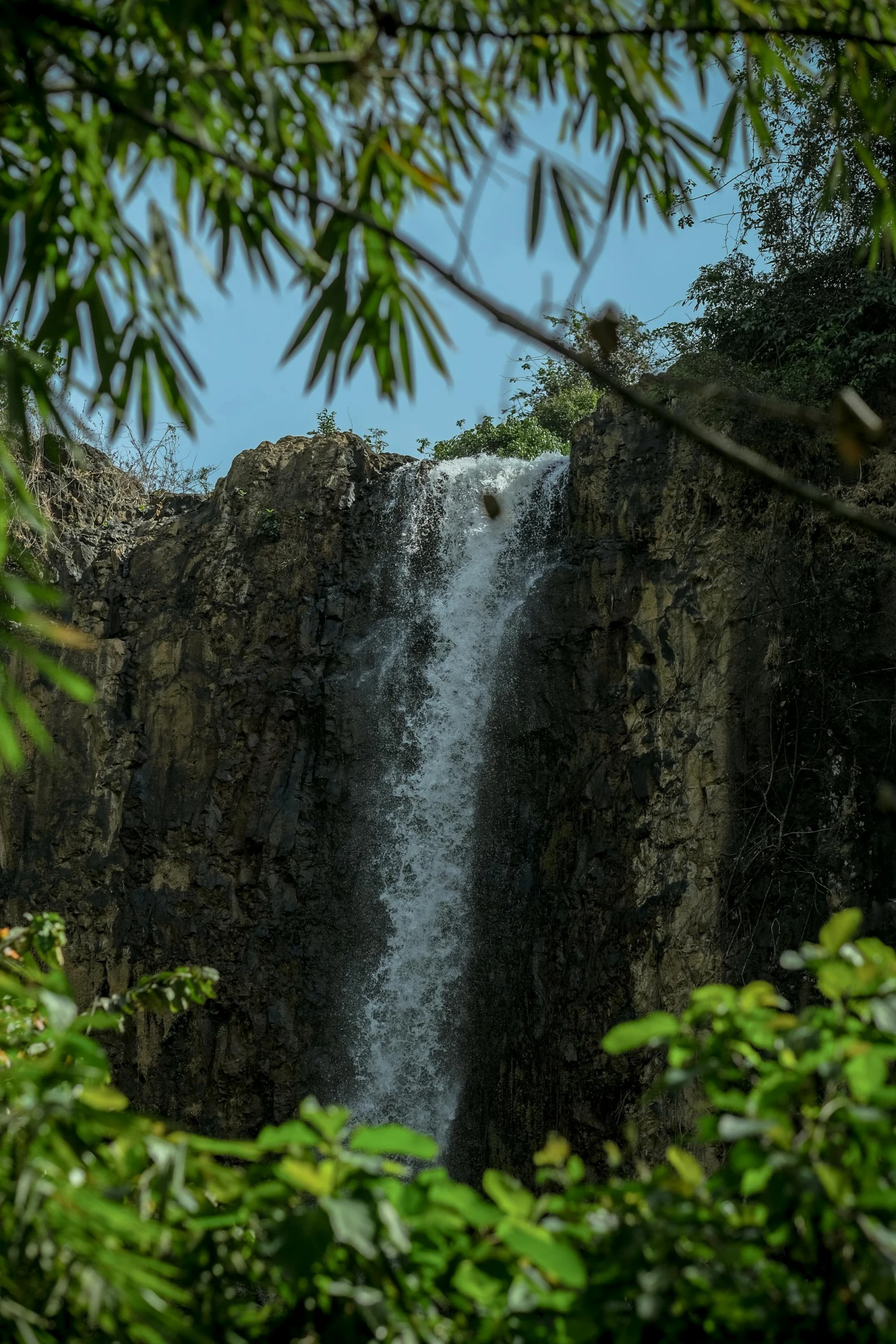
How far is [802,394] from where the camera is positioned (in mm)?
9609

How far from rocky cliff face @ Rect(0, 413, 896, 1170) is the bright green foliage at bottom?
687 centimetres

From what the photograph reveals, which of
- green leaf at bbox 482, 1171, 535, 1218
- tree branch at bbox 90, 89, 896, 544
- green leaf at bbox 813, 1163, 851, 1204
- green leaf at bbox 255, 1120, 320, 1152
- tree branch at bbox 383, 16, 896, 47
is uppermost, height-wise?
tree branch at bbox 383, 16, 896, 47

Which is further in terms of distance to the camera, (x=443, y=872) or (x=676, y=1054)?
(x=443, y=872)

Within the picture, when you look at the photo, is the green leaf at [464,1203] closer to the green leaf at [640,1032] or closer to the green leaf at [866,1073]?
the green leaf at [640,1032]

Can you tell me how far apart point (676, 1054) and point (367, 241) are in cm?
163

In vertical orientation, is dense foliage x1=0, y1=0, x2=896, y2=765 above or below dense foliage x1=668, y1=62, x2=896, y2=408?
below

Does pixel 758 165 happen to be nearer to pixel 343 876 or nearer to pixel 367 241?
pixel 343 876

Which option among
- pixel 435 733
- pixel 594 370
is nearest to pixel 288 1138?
pixel 594 370

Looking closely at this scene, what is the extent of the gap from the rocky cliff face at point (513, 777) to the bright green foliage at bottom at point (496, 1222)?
6.87 m

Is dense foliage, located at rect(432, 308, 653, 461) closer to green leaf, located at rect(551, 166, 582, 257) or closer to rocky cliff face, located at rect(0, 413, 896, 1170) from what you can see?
rocky cliff face, located at rect(0, 413, 896, 1170)

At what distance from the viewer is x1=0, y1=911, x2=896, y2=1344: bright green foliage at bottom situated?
131 cm

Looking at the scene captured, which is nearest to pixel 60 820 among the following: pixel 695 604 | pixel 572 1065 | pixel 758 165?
pixel 572 1065

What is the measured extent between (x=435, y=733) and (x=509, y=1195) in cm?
982

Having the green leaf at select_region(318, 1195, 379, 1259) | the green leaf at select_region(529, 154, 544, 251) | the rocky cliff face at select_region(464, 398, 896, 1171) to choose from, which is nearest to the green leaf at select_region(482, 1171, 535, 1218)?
the green leaf at select_region(318, 1195, 379, 1259)
